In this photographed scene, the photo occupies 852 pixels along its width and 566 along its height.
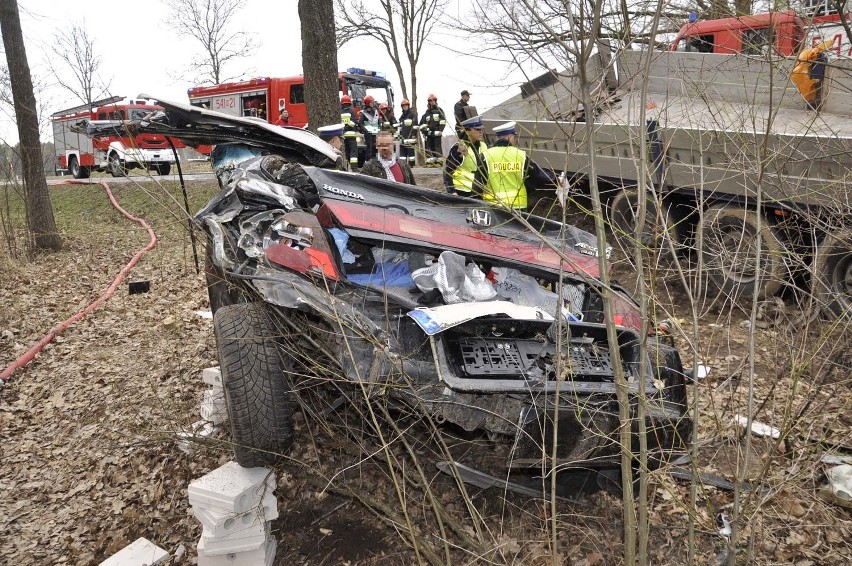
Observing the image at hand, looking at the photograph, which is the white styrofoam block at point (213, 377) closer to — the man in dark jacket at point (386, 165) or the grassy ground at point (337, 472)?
the grassy ground at point (337, 472)

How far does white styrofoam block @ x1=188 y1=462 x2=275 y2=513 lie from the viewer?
3188mm

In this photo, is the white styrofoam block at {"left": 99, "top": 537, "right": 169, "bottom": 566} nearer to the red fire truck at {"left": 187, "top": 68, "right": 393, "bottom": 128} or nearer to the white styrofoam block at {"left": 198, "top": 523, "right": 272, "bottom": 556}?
the white styrofoam block at {"left": 198, "top": 523, "right": 272, "bottom": 556}

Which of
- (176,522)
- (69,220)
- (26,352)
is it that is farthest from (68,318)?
(69,220)

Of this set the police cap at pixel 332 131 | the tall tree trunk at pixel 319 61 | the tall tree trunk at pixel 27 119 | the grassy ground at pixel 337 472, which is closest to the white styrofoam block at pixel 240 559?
the grassy ground at pixel 337 472

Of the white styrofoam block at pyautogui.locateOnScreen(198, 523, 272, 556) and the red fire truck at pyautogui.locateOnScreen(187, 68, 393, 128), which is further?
the red fire truck at pyautogui.locateOnScreen(187, 68, 393, 128)

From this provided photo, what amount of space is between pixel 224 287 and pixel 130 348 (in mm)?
2156

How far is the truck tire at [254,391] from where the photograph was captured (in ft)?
10.3

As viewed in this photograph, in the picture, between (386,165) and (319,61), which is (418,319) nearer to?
(386,165)

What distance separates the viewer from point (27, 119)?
1034 centimetres

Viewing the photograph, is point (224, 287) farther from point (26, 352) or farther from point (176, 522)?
point (26, 352)

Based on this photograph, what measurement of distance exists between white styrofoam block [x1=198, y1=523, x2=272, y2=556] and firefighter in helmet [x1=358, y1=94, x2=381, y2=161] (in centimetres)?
928

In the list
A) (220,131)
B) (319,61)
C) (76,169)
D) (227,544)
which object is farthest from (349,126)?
(76,169)

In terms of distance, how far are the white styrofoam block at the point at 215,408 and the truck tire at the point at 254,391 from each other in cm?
126

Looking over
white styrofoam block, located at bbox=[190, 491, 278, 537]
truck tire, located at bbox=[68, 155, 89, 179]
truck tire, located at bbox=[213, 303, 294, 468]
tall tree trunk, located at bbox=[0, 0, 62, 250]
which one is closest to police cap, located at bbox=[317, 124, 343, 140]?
truck tire, located at bbox=[213, 303, 294, 468]
